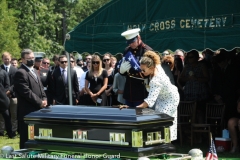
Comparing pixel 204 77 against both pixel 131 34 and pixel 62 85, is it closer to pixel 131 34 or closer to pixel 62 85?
pixel 62 85

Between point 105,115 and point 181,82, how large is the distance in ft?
18.5

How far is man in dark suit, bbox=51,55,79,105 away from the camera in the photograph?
43.5ft

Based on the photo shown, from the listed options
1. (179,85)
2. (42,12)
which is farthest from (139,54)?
(42,12)

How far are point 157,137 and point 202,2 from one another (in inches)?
118

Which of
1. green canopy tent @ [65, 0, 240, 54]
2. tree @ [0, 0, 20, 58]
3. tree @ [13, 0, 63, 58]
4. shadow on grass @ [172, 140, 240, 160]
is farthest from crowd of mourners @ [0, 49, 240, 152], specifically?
tree @ [13, 0, 63, 58]

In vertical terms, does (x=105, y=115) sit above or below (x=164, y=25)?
below

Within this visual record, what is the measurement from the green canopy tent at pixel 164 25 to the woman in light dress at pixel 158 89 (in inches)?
65.4

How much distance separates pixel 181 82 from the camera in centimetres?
1306

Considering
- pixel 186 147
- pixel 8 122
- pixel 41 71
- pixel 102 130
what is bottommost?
pixel 186 147

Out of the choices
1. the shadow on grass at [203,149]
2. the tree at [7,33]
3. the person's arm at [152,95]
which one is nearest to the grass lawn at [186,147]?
the shadow on grass at [203,149]

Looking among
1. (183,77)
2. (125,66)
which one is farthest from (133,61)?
(183,77)

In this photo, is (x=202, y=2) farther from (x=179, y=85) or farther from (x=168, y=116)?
(x=179, y=85)

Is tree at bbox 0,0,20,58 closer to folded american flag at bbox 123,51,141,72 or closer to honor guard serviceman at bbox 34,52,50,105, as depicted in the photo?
honor guard serviceman at bbox 34,52,50,105

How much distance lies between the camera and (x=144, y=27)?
411 inches
